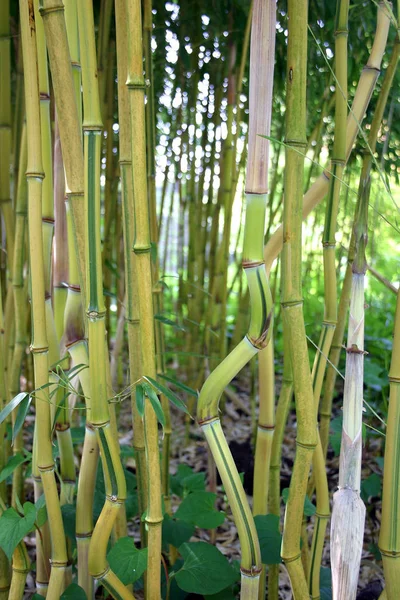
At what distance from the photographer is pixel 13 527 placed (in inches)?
33.1

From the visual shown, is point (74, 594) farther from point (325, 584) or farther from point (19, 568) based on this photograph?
point (325, 584)

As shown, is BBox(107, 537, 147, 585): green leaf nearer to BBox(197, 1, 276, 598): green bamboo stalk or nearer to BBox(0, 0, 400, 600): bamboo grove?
BBox(0, 0, 400, 600): bamboo grove

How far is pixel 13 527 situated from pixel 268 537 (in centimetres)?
37

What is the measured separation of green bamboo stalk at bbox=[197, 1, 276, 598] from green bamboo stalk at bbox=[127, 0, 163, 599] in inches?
4.0

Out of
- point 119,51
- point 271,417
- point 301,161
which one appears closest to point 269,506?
point 271,417

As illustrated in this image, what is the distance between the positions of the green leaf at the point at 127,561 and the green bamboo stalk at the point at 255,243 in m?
0.21

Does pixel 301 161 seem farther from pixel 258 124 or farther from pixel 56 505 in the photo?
pixel 56 505

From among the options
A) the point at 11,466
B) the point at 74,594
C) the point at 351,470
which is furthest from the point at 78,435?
the point at 351,470

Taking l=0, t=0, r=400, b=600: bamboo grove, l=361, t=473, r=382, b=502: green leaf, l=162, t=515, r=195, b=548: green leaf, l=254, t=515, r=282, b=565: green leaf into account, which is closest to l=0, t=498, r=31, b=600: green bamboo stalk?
l=0, t=0, r=400, b=600: bamboo grove

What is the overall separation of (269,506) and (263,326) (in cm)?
50

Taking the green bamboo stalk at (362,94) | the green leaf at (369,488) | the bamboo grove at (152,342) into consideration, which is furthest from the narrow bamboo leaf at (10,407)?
the green leaf at (369,488)

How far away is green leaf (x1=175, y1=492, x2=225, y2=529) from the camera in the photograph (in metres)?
0.97

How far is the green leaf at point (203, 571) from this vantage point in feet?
2.81

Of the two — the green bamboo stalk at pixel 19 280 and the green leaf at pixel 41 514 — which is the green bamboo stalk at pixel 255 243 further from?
the green bamboo stalk at pixel 19 280
